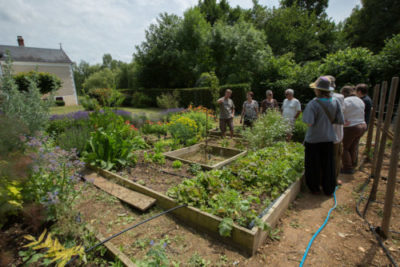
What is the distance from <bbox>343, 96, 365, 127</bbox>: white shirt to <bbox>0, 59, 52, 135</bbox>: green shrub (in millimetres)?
6214

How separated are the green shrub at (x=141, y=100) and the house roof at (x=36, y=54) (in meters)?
15.8

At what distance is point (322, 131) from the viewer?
316cm

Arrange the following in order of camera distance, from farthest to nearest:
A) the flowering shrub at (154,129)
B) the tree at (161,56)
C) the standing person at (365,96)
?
the tree at (161,56)
the flowering shrub at (154,129)
the standing person at (365,96)

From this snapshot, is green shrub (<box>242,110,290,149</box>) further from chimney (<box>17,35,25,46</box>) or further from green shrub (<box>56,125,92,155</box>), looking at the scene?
chimney (<box>17,35,25,46</box>)

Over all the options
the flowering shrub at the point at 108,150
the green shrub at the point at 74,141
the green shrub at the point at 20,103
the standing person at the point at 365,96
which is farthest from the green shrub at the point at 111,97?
the standing person at the point at 365,96

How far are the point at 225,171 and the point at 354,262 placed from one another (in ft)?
6.68

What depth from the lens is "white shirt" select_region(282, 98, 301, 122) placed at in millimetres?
5629

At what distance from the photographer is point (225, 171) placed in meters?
3.59

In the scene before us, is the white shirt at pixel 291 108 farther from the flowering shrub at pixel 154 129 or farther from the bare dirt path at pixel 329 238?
the flowering shrub at pixel 154 129

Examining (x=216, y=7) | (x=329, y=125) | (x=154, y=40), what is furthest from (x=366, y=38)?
(x=329, y=125)

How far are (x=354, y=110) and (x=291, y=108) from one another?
1773 millimetres

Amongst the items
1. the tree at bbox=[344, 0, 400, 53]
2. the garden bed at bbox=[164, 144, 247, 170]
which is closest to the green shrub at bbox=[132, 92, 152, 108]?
the garden bed at bbox=[164, 144, 247, 170]

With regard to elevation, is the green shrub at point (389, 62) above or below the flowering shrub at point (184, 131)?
above

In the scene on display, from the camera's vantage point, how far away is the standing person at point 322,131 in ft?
10.3
